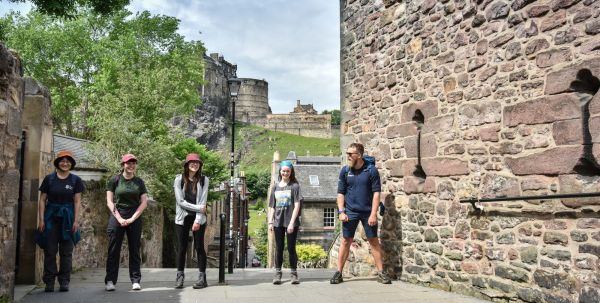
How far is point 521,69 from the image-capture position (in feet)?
17.7

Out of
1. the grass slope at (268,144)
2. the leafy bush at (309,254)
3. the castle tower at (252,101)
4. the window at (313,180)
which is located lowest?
the leafy bush at (309,254)

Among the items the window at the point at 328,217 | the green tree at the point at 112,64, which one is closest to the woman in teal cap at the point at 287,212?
the green tree at the point at 112,64

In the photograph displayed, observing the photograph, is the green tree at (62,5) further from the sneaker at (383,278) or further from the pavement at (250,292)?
the sneaker at (383,278)

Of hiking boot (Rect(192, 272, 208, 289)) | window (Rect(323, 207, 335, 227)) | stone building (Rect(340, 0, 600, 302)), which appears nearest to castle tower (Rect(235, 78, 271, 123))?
window (Rect(323, 207, 335, 227))

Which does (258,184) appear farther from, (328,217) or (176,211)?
(176,211)

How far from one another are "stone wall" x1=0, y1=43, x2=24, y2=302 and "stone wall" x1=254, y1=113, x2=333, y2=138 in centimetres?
11010

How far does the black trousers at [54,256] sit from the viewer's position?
605 centimetres

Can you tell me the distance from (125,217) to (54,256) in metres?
0.91

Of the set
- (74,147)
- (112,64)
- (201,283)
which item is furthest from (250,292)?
(112,64)

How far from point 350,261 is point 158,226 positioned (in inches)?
418

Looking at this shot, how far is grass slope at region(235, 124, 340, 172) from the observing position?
4027 inches

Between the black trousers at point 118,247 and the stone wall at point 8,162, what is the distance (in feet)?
4.47

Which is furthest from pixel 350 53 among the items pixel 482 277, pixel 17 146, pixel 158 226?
pixel 158 226

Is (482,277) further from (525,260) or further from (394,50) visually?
(394,50)
